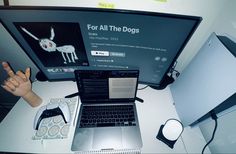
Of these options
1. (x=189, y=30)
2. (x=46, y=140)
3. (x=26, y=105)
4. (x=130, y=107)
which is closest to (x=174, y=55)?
(x=189, y=30)

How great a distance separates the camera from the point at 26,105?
3.22 ft

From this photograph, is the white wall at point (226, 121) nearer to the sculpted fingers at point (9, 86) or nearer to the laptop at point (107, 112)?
the laptop at point (107, 112)

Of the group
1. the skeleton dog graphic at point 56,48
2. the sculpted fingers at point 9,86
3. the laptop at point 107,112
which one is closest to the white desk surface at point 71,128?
the laptop at point 107,112

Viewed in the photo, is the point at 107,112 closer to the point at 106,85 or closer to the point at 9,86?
the point at 106,85

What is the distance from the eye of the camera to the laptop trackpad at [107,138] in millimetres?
795

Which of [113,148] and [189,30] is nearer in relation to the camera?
[189,30]

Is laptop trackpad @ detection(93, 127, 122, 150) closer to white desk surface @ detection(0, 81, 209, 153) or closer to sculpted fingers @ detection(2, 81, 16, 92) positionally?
white desk surface @ detection(0, 81, 209, 153)

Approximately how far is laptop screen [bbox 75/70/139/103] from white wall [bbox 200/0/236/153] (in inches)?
15.3

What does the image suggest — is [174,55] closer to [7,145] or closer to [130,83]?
[130,83]

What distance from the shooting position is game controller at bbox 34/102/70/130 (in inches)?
34.2

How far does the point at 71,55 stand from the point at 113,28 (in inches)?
10.3

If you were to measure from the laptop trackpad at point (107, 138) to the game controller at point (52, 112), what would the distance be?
179 mm

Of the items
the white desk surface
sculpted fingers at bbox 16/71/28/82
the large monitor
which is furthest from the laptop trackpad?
sculpted fingers at bbox 16/71/28/82

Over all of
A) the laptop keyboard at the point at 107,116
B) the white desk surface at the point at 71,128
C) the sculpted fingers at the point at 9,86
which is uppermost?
the sculpted fingers at the point at 9,86
